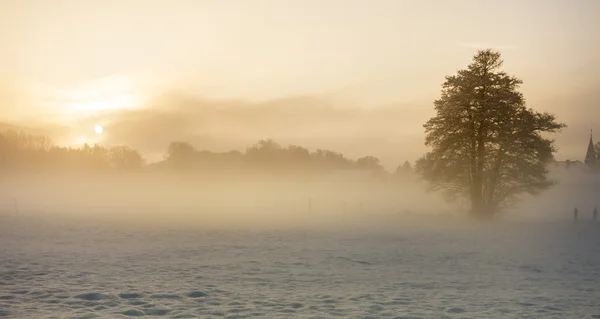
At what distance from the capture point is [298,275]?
2009 cm

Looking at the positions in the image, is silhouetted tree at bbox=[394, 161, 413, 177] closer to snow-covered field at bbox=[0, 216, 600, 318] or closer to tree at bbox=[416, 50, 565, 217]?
tree at bbox=[416, 50, 565, 217]

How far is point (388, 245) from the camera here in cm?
2969

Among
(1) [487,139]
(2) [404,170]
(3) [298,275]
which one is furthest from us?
(2) [404,170]

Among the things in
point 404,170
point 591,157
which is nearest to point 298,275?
point 591,157

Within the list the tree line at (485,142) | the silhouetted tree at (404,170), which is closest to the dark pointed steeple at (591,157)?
the silhouetted tree at (404,170)

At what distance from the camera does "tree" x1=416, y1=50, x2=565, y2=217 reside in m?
42.7

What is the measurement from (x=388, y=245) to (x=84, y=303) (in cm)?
1831

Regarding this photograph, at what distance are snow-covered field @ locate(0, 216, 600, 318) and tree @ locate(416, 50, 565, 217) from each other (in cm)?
852

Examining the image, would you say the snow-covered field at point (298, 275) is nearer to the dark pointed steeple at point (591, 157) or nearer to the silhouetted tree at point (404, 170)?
the dark pointed steeple at point (591, 157)

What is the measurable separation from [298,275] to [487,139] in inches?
1144

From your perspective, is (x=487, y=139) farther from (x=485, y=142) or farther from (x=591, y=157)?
(x=591, y=157)

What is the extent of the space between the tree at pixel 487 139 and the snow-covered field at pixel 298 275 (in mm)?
8524

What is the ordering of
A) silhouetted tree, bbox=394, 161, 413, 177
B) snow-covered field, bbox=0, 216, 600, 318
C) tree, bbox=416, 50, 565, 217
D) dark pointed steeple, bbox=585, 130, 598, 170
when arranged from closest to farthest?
snow-covered field, bbox=0, 216, 600, 318, tree, bbox=416, 50, 565, 217, dark pointed steeple, bbox=585, 130, 598, 170, silhouetted tree, bbox=394, 161, 413, 177

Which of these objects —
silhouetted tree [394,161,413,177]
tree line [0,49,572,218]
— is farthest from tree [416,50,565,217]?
silhouetted tree [394,161,413,177]
